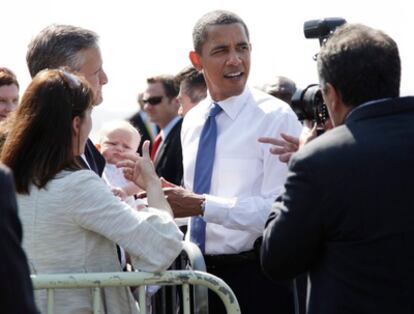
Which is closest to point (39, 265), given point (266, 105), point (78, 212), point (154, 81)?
point (78, 212)

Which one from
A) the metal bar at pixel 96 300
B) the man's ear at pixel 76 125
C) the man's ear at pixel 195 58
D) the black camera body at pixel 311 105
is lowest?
the metal bar at pixel 96 300

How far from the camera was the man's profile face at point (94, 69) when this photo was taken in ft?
16.4

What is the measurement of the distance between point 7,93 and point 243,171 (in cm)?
193

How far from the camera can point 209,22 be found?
5.82 m

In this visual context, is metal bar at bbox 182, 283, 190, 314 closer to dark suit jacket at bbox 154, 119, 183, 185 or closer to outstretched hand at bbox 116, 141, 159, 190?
outstretched hand at bbox 116, 141, 159, 190

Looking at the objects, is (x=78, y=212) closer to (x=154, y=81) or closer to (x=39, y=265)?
(x=39, y=265)

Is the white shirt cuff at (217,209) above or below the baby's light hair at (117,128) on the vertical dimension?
below

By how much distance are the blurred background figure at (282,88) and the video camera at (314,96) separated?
9.99 ft

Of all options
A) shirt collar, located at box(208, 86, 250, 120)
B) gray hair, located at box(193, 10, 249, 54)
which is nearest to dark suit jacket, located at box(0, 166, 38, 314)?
shirt collar, located at box(208, 86, 250, 120)

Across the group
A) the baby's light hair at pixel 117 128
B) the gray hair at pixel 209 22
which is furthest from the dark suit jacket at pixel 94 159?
the baby's light hair at pixel 117 128

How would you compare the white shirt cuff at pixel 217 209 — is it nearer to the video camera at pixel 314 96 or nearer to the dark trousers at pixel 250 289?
the dark trousers at pixel 250 289

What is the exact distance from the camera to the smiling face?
6.57m

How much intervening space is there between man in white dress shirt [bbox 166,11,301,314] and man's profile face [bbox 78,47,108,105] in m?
0.63

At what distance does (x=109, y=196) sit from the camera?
402 cm
